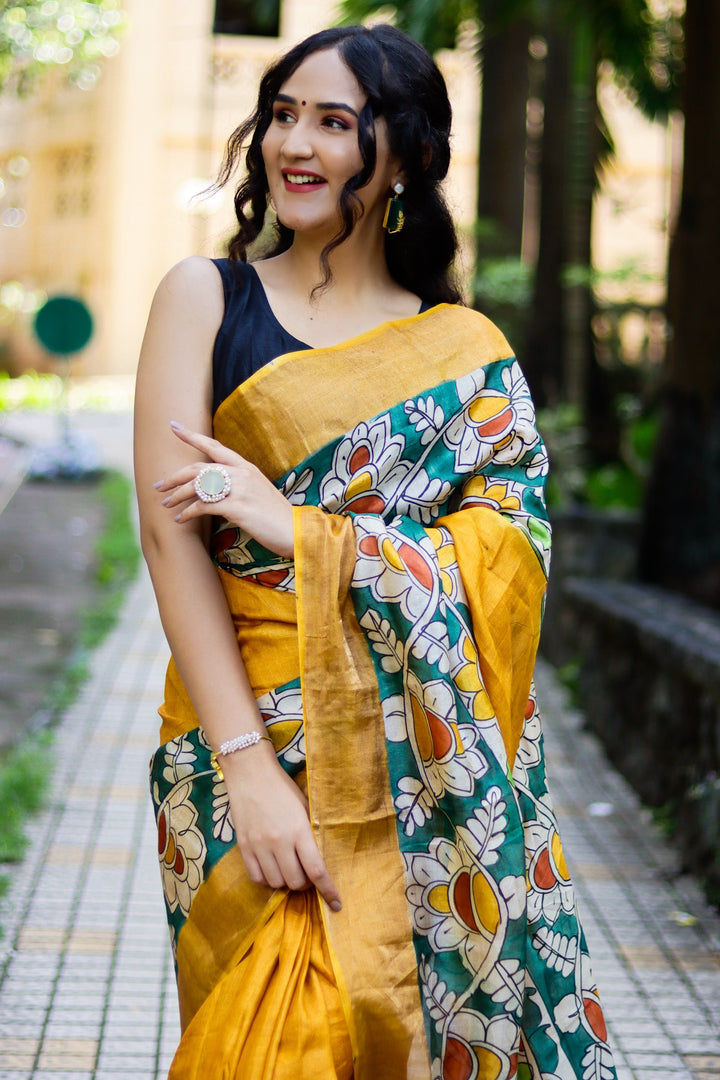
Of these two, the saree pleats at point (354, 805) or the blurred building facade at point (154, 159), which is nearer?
the saree pleats at point (354, 805)

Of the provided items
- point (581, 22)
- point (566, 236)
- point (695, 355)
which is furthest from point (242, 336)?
point (566, 236)

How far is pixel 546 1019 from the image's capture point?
6.37ft

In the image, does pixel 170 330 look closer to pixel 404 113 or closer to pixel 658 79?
pixel 404 113

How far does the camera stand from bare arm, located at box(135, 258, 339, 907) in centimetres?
176

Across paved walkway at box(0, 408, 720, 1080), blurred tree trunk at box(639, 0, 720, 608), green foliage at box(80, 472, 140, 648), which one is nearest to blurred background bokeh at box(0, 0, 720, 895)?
blurred tree trunk at box(639, 0, 720, 608)

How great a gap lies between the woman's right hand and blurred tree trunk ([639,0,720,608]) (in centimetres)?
446

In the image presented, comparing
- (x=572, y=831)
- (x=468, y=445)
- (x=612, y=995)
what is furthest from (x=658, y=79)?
(x=468, y=445)

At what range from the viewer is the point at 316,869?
5.74 ft

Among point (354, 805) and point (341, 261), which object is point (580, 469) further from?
point (354, 805)

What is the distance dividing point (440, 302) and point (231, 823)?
908mm

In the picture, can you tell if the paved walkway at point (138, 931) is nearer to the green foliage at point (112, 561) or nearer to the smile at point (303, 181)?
the green foliage at point (112, 561)

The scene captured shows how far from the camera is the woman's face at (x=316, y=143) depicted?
1910 mm

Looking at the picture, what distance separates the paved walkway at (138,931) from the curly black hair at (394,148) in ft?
6.32

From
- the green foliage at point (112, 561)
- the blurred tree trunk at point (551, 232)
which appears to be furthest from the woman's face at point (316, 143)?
the blurred tree trunk at point (551, 232)
